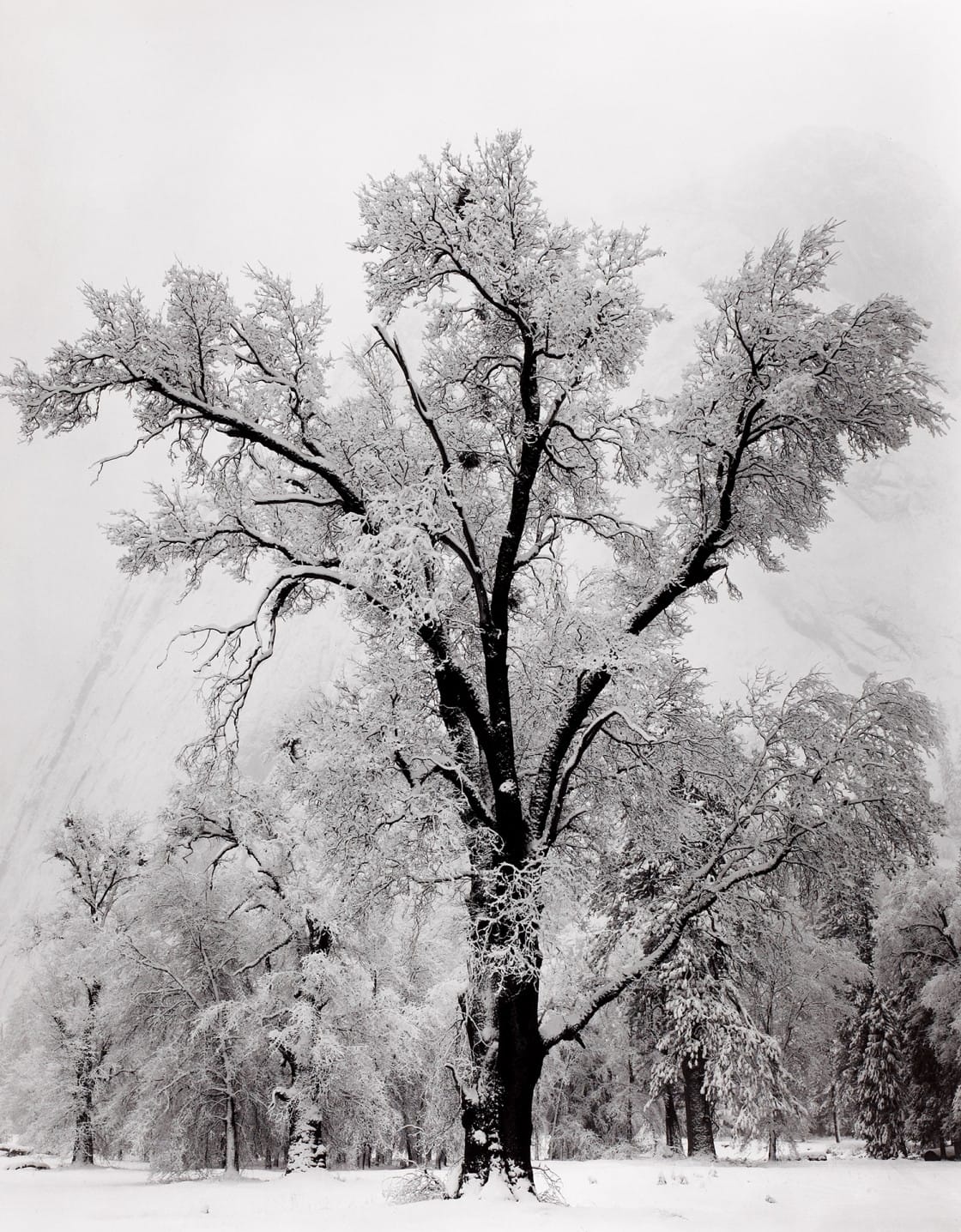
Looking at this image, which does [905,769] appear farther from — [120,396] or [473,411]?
[120,396]

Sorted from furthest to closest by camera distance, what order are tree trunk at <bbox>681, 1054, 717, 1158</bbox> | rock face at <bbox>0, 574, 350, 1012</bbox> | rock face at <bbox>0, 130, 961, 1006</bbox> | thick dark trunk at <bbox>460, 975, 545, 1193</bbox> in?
tree trunk at <bbox>681, 1054, 717, 1158</bbox>, rock face at <bbox>0, 574, 350, 1012</bbox>, rock face at <bbox>0, 130, 961, 1006</bbox>, thick dark trunk at <bbox>460, 975, 545, 1193</bbox>

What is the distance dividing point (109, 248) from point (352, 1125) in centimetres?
1950

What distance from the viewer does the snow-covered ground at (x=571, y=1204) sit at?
6.55m

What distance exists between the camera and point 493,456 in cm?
940

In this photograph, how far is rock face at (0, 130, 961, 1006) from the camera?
13.0m

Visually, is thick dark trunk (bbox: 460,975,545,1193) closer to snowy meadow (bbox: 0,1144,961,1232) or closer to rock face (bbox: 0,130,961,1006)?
snowy meadow (bbox: 0,1144,961,1232)

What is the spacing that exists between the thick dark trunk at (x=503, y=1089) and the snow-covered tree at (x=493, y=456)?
0.08ft

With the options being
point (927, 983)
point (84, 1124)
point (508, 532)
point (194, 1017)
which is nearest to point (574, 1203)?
point (508, 532)

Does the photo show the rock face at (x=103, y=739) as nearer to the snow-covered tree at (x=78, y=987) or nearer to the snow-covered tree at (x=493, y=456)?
the snow-covered tree at (x=78, y=987)

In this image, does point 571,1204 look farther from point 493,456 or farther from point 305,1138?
point 305,1138

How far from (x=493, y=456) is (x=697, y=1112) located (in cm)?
1910

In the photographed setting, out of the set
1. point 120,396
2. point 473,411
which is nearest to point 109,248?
point 120,396

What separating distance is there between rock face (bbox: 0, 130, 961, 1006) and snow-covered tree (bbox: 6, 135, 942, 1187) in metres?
1.92

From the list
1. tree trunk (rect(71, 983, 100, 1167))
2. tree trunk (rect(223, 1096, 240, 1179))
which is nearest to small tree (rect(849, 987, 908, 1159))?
tree trunk (rect(223, 1096, 240, 1179))
